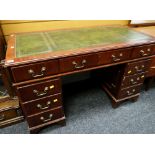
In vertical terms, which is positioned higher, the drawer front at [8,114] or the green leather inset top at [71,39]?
the green leather inset top at [71,39]

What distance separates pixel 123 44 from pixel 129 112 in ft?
2.76

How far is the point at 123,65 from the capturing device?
4.67 feet

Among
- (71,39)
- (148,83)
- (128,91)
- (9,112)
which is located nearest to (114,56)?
(71,39)

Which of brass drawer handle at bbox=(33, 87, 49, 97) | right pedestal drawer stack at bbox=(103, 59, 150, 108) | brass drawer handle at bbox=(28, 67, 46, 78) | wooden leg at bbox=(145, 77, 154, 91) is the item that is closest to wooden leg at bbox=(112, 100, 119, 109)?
right pedestal drawer stack at bbox=(103, 59, 150, 108)

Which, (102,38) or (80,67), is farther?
(102,38)

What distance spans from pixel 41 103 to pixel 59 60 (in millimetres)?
413

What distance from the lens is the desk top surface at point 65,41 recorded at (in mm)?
1049

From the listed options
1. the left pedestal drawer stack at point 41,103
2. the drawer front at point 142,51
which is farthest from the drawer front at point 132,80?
the left pedestal drawer stack at point 41,103

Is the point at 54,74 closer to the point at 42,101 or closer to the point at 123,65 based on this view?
the point at 42,101

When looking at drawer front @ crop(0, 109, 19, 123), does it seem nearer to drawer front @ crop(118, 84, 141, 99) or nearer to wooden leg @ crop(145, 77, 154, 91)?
drawer front @ crop(118, 84, 141, 99)

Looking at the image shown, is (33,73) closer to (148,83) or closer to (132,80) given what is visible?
(132,80)

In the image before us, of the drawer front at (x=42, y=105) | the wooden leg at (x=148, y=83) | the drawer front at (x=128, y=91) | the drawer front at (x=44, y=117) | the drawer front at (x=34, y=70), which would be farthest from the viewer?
the wooden leg at (x=148, y=83)

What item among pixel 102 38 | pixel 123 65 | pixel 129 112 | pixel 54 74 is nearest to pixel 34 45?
pixel 54 74

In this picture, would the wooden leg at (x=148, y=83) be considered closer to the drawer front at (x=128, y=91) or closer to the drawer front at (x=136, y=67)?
the drawer front at (x=128, y=91)
